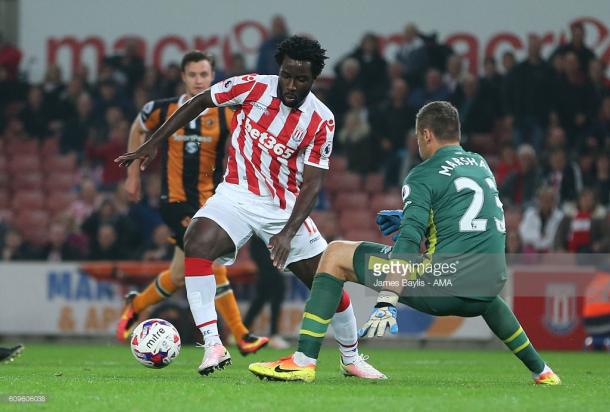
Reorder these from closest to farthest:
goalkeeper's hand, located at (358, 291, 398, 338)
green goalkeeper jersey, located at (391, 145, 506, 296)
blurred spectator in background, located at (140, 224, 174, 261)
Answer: goalkeeper's hand, located at (358, 291, 398, 338)
green goalkeeper jersey, located at (391, 145, 506, 296)
blurred spectator in background, located at (140, 224, 174, 261)

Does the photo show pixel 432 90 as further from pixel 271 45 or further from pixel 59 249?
pixel 59 249

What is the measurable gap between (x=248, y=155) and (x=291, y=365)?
1.54 m

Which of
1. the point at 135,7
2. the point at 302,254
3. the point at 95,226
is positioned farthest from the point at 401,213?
the point at 135,7

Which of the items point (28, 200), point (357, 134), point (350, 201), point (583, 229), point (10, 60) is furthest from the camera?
point (10, 60)

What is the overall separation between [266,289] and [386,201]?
12.5ft

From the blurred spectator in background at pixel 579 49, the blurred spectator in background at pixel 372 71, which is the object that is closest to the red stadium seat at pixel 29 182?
the blurred spectator in background at pixel 372 71

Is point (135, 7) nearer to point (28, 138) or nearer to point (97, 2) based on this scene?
point (97, 2)

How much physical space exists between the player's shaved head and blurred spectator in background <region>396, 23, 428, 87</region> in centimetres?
1112

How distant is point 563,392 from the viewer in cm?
637

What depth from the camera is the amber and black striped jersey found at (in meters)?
9.62

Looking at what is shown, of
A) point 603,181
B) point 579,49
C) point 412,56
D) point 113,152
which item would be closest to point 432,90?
point 412,56

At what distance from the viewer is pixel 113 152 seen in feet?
59.5

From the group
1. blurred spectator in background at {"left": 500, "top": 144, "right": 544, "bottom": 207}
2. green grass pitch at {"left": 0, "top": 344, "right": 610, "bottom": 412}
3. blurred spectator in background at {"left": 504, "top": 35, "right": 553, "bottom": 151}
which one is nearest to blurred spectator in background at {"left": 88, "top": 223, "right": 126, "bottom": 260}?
blurred spectator in background at {"left": 500, "top": 144, "right": 544, "bottom": 207}

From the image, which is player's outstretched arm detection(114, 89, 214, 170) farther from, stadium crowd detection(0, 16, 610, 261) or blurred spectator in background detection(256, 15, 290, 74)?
blurred spectator in background detection(256, 15, 290, 74)
